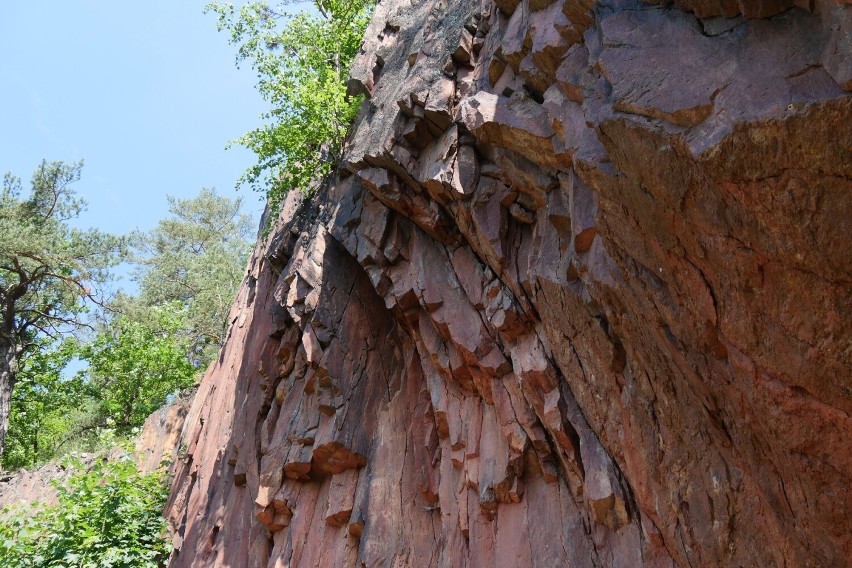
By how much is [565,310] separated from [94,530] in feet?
43.6

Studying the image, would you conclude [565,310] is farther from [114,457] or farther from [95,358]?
[95,358]

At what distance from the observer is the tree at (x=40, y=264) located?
24.9 metres

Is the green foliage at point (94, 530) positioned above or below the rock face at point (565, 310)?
below

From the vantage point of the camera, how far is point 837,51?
16.5 feet

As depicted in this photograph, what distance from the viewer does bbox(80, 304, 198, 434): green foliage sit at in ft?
92.2

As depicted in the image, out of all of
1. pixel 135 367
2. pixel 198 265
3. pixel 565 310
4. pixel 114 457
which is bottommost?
pixel 565 310

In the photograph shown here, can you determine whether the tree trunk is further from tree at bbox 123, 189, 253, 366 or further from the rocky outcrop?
tree at bbox 123, 189, 253, 366

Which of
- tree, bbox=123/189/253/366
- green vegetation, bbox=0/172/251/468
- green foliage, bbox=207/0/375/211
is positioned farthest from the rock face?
tree, bbox=123/189/253/366

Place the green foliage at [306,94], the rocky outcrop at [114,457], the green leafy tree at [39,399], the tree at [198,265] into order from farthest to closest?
1. the tree at [198,265]
2. the green leafy tree at [39,399]
3. the rocky outcrop at [114,457]
4. the green foliage at [306,94]

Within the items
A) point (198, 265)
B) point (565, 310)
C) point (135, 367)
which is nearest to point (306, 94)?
point (565, 310)

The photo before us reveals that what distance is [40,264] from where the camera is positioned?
25.4 metres

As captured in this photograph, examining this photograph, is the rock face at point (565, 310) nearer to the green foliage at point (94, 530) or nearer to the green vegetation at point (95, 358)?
the green foliage at point (94, 530)

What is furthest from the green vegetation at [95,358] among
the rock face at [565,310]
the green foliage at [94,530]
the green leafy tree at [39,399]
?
the rock face at [565,310]

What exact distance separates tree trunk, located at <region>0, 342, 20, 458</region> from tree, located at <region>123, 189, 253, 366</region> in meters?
5.45
